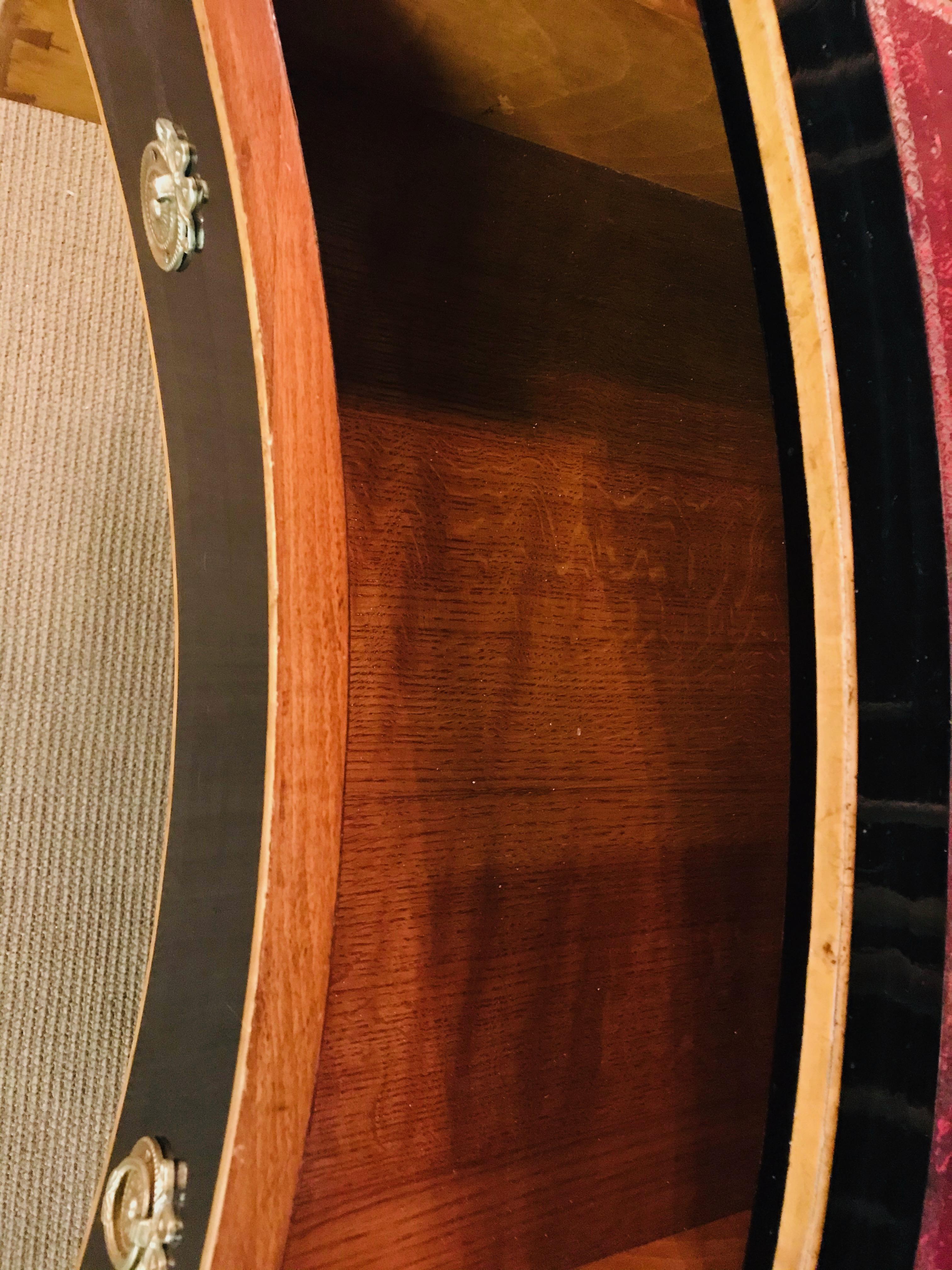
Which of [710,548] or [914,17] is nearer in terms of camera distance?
[914,17]

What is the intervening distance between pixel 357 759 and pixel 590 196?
1.93 ft

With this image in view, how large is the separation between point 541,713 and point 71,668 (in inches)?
20.5

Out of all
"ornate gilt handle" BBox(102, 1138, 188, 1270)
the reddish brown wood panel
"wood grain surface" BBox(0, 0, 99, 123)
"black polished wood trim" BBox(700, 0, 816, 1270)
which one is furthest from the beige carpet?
"black polished wood trim" BBox(700, 0, 816, 1270)

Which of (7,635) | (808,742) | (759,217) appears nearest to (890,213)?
(759,217)

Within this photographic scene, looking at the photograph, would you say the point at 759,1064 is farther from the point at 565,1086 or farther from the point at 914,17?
the point at 914,17

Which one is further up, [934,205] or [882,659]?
[934,205]

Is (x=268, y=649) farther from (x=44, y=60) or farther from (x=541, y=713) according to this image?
(x=44, y=60)

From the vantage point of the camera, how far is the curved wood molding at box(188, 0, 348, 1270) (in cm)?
38

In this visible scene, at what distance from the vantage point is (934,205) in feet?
1.08

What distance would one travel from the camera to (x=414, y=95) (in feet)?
2.74

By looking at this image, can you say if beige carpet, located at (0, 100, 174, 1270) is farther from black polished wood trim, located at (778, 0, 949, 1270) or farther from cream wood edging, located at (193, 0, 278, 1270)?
black polished wood trim, located at (778, 0, 949, 1270)

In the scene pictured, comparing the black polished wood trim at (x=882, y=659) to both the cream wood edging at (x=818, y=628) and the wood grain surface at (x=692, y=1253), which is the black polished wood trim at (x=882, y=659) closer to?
the cream wood edging at (x=818, y=628)

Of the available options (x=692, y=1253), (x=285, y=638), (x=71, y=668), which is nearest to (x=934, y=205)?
(x=285, y=638)

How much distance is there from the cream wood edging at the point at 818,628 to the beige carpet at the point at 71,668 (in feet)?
2.48
